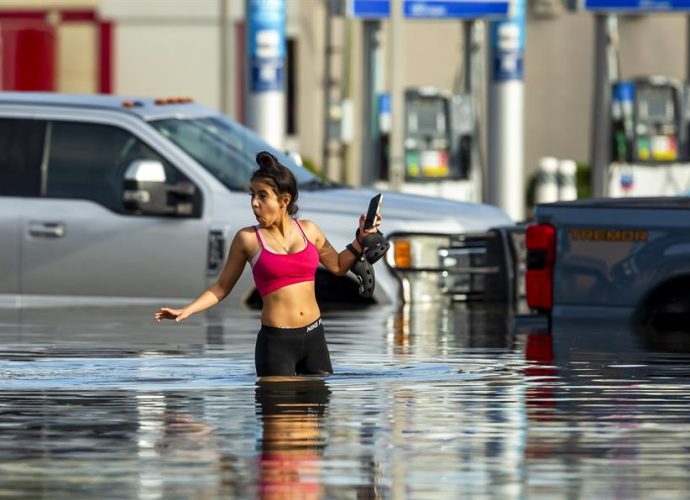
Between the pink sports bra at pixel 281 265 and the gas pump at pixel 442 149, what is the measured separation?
66.7 feet

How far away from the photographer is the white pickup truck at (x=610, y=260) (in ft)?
Result: 46.3

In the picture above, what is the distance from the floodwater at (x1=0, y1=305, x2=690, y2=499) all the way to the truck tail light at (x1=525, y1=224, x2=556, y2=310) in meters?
0.25

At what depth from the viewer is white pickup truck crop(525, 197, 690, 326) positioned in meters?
14.1

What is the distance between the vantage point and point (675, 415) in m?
10.7

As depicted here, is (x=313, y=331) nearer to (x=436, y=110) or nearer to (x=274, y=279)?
(x=274, y=279)

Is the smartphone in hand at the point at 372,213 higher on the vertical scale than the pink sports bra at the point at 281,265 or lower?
higher

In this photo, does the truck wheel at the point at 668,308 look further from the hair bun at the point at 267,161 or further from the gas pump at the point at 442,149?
the gas pump at the point at 442,149

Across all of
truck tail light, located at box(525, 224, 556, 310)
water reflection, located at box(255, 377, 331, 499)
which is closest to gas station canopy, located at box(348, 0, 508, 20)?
truck tail light, located at box(525, 224, 556, 310)

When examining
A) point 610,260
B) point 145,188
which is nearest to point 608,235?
point 610,260

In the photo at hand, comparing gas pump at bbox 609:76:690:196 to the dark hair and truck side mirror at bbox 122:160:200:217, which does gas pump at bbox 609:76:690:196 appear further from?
the dark hair

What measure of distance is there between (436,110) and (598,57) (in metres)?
2.50

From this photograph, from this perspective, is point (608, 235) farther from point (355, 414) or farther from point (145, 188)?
point (355, 414)

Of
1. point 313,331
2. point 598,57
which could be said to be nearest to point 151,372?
point 313,331

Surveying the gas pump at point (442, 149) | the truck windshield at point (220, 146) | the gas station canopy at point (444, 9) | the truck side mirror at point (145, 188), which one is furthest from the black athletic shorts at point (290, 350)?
the gas pump at point (442, 149)
